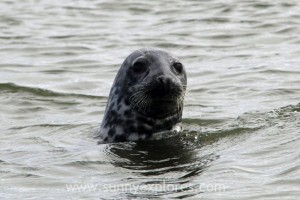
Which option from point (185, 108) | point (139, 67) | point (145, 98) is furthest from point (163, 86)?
point (185, 108)

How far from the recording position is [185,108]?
1129 centimetres

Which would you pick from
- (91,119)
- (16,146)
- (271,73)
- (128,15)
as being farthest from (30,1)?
(16,146)

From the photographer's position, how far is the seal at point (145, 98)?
29.2ft

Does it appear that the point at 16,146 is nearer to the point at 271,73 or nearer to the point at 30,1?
the point at 271,73

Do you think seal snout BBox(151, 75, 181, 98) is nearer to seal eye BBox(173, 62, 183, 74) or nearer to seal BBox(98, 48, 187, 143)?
seal BBox(98, 48, 187, 143)

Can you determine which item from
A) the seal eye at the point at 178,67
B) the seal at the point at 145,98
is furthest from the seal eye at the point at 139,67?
the seal eye at the point at 178,67

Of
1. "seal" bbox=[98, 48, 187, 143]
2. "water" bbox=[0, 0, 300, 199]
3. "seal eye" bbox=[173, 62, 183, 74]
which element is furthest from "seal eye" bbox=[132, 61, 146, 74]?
"water" bbox=[0, 0, 300, 199]

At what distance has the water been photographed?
7734 millimetres

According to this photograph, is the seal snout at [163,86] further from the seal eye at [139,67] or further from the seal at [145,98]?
the seal eye at [139,67]

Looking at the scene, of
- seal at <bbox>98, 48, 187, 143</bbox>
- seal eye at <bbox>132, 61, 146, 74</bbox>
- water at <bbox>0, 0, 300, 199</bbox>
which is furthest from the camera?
seal eye at <bbox>132, 61, 146, 74</bbox>

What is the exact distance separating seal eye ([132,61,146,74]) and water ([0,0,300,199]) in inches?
27.2

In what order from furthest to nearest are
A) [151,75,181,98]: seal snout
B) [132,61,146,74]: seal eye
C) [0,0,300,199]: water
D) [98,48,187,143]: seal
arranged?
1. [132,61,146,74]: seal eye
2. [98,48,187,143]: seal
3. [151,75,181,98]: seal snout
4. [0,0,300,199]: water

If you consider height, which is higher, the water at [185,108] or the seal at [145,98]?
the seal at [145,98]

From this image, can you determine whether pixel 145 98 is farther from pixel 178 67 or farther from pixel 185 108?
pixel 185 108
